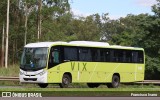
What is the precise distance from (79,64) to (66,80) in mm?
1720

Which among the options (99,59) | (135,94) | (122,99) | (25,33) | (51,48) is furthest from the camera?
(25,33)

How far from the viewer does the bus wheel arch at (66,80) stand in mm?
31172

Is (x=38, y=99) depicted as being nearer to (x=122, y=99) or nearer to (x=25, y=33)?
(x=122, y=99)

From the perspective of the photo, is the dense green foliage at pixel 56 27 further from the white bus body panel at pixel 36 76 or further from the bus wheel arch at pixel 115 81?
the white bus body panel at pixel 36 76

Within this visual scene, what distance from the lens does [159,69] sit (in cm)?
5350

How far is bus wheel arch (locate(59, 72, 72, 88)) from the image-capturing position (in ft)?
102

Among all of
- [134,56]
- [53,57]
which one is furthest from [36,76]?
[134,56]

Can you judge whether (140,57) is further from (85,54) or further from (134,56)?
(85,54)

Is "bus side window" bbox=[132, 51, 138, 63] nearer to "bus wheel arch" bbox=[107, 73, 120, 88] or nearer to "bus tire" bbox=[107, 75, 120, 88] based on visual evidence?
"bus wheel arch" bbox=[107, 73, 120, 88]

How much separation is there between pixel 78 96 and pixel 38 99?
2.95 m

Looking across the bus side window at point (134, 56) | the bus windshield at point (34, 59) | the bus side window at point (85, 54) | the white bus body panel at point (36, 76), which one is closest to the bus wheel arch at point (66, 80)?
the white bus body panel at point (36, 76)

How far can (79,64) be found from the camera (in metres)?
32.7

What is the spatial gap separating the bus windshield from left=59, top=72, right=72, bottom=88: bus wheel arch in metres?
1.77

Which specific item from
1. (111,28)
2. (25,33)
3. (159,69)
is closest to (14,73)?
(159,69)
